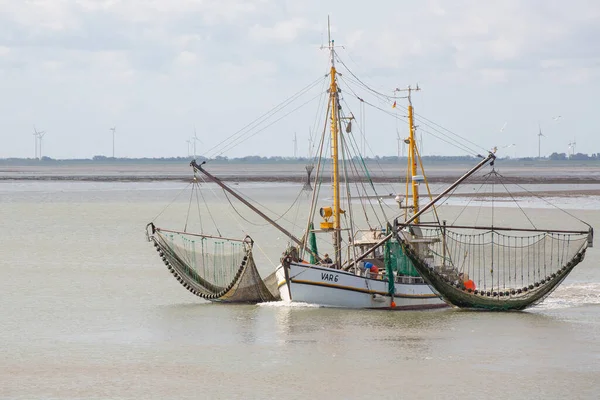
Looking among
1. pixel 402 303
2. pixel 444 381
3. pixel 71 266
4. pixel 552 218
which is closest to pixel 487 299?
pixel 402 303

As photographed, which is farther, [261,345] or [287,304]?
[287,304]

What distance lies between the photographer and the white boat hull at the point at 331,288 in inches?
1251

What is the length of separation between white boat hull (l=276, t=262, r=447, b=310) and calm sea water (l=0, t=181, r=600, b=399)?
431 mm

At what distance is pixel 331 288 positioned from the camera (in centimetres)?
3189

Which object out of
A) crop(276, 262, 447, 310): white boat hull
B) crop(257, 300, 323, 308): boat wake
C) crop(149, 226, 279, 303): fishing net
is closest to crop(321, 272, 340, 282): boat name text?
crop(276, 262, 447, 310): white boat hull

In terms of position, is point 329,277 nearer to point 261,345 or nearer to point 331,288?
point 331,288

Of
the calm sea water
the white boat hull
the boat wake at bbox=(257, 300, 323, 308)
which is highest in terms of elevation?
the white boat hull

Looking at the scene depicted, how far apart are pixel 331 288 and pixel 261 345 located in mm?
5482

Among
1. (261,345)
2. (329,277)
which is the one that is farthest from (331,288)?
(261,345)

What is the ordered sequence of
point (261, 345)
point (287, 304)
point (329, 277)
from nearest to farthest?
1. point (261, 345)
2. point (329, 277)
3. point (287, 304)

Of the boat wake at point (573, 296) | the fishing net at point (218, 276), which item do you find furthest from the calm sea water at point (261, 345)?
the fishing net at point (218, 276)

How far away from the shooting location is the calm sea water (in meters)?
22.6

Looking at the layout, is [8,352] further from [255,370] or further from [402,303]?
[402,303]

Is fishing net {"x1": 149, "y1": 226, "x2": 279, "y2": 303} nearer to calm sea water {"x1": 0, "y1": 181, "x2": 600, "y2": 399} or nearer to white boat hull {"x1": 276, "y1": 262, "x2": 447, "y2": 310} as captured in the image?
calm sea water {"x1": 0, "y1": 181, "x2": 600, "y2": 399}
